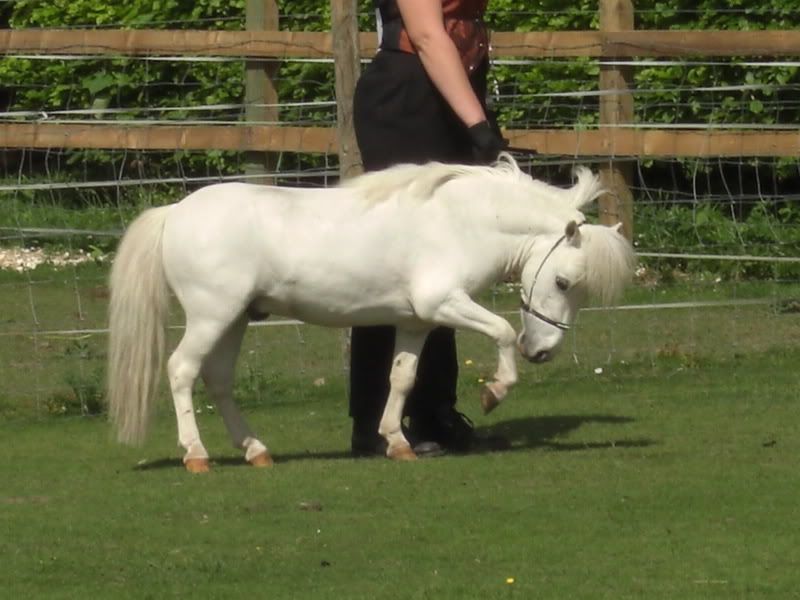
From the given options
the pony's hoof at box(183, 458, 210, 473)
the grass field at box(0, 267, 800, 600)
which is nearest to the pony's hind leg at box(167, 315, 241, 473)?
the pony's hoof at box(183, 458, 210, 473)

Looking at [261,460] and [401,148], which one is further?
[401,148]

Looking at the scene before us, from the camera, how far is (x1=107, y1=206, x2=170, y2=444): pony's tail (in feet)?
23.8

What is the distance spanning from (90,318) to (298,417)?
272cm

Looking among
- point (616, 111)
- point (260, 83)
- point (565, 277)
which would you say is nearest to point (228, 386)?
point (565, 277)

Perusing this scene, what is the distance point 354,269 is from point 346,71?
2228 millimetres

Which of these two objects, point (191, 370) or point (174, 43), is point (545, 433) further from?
point (174, 43)

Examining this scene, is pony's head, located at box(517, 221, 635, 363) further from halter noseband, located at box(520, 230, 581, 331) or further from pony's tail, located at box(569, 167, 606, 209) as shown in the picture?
pony's tail, located at box(569, 167, 606, 209)

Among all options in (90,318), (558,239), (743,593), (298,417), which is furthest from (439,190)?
(90,318)

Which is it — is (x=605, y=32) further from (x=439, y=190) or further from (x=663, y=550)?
(x=663, y=550)

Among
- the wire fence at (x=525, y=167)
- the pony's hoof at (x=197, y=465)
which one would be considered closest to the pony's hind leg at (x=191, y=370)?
the pony's hoof at (x=197, y=465)

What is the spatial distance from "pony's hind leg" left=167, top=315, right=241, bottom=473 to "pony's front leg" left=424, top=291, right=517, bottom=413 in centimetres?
79

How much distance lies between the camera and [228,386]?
7430mm

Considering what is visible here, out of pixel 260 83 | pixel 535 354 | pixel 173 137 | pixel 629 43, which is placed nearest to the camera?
pixel 535 354

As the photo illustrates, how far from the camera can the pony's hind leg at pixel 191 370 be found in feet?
23.5
